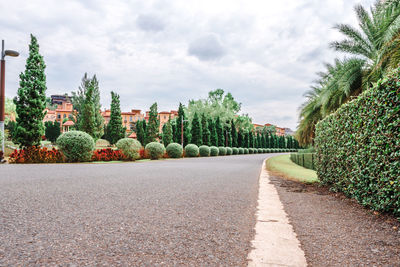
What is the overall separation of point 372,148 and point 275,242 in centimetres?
228

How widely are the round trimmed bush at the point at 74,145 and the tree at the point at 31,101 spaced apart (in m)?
2.96

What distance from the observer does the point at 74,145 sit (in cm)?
1540

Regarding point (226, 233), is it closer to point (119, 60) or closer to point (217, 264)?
point (217, 264)

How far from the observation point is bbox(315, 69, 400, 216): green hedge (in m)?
3.24

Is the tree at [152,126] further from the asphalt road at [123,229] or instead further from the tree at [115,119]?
the asphalt road at [123,229]

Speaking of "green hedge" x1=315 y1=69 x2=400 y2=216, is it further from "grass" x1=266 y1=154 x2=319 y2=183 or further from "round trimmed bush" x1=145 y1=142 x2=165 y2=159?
"round trimmed bush" x1=145 y1=142 x2=165 y2=159

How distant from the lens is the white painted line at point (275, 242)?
2004 mm

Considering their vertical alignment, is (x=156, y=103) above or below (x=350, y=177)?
above

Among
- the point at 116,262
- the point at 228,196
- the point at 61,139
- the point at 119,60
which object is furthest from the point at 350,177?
the point at 61,139

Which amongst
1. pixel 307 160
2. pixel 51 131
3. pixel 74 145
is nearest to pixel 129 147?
pixel 74 145

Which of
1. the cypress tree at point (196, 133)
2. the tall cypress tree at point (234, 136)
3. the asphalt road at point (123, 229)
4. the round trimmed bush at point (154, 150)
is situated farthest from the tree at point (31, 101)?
the tall cypress tree at point (234, 136)

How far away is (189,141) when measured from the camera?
39531 millimetres

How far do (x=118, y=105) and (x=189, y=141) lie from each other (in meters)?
12.2

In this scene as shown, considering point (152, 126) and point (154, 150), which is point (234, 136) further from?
point (154, 150)
